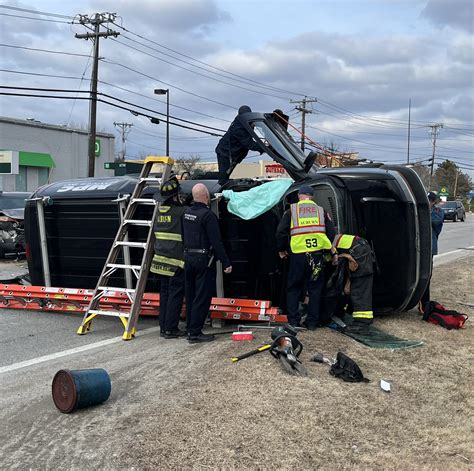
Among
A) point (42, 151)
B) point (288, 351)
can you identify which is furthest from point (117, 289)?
point (42, 151)

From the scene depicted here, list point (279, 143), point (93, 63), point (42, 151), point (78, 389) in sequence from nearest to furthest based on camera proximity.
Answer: point (78, 389) < point (279, 143) < point (93, 63) < point (42, 151)

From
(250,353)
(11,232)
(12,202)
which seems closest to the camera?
(250,353)

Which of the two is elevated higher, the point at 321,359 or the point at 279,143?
the point at 279,143

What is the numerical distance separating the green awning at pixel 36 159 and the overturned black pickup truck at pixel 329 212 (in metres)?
35.0

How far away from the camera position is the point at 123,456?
3.56 metres

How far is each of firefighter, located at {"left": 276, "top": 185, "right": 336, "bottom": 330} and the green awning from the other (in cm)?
3688

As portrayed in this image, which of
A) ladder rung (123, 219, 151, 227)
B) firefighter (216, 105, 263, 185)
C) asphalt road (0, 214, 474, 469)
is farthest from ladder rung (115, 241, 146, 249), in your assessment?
firefighter (216, 105, 263, 185)

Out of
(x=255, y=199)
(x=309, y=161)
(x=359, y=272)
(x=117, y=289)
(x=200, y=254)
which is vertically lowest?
(x=117, y=289)

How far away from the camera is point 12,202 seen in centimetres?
1605

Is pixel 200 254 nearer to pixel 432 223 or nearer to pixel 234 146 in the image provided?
pixel 234 146

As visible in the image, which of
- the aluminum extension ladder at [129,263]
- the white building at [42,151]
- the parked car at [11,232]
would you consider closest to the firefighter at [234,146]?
the aluminum extension ladder at [129,263]

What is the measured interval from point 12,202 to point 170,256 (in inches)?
440

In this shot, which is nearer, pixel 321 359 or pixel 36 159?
pixel 321 359

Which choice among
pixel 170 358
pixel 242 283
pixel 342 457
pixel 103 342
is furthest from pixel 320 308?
pixel 342 457
